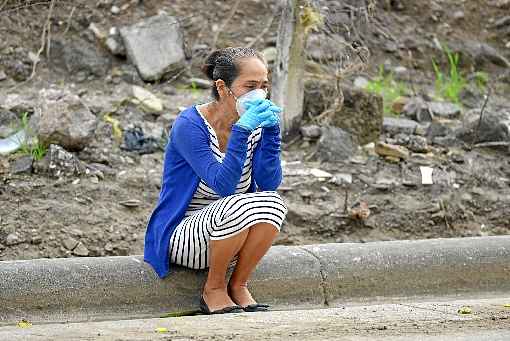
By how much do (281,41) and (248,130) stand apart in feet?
7.19

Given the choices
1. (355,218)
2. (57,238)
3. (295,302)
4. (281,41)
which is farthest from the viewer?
(281,41)

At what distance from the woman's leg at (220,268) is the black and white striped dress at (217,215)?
0.03m

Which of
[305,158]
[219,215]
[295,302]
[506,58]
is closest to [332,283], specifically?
[295,302]

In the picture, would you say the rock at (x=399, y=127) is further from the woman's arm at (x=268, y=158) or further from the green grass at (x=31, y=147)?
the woman's arm at (x=268, y=158)

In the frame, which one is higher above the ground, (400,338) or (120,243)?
(400,338)

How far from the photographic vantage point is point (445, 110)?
743 cm

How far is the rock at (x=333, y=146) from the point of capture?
6.34 m

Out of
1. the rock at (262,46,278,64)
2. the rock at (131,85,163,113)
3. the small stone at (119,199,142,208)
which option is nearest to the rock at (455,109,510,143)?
the rock at (262,46,278,64)

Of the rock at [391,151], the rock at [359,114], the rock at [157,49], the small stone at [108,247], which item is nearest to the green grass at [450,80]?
the rock at [359,114]

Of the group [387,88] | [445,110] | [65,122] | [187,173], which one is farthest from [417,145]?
[187,173]

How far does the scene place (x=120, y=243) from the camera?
547 centimetres

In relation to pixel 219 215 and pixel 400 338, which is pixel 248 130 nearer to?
pixel 219 215

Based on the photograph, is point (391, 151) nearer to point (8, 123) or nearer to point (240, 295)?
point (240, 295)

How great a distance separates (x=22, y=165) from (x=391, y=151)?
2.22 meters
